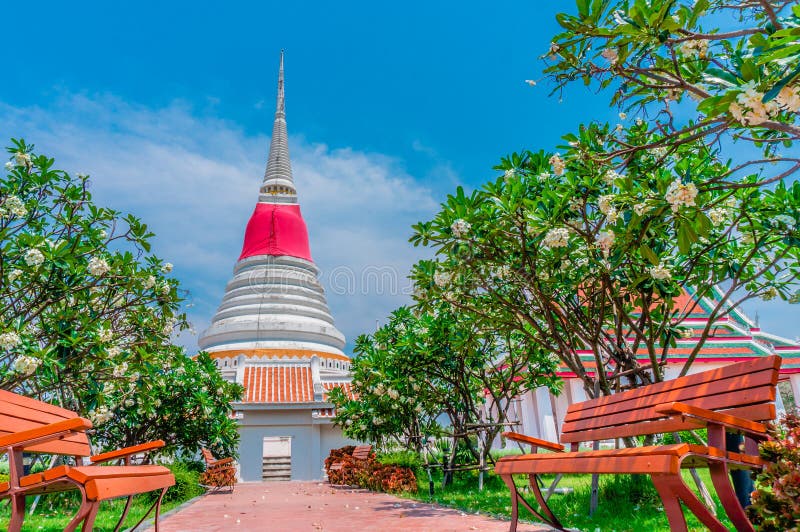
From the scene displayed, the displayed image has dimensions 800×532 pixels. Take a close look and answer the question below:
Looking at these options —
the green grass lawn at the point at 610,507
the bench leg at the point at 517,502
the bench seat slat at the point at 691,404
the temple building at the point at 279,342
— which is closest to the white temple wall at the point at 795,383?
the green grass lawn at the point at 610,507

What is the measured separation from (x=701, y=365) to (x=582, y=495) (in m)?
10.5

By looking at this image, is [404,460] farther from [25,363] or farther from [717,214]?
[717,214]

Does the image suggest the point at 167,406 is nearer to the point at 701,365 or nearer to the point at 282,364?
→ the point at 282,364

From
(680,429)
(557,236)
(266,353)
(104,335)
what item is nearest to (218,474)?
(104,335)

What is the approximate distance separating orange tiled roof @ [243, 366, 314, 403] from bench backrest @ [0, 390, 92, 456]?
1402 centimetres

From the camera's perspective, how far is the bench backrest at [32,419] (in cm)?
349

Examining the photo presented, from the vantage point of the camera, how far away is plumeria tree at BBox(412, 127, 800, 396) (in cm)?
472

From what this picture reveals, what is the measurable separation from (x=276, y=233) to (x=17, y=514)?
25.0 m

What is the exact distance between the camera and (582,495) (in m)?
6.42

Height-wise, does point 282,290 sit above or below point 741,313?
above

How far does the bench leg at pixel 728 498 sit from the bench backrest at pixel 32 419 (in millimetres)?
3557

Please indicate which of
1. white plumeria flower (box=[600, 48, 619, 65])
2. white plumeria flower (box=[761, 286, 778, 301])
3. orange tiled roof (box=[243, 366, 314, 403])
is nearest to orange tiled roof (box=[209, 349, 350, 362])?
orange tiled roof (box=[243, 366, 314, 403])

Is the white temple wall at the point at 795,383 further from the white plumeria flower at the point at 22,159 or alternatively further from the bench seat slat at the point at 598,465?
the white plumeria flower at the point at 22,159

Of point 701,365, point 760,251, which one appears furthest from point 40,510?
point 701,365
